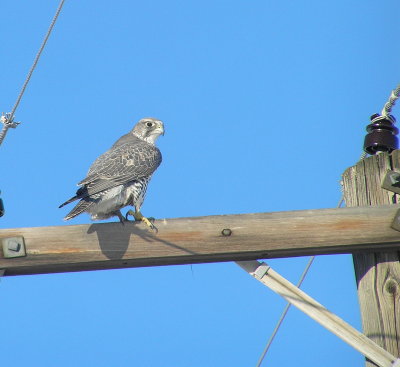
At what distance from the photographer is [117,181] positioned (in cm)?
514

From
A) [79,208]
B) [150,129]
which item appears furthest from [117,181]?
[150,129]

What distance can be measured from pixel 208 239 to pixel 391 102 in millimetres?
1511

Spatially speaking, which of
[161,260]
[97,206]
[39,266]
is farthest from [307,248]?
[97,206]

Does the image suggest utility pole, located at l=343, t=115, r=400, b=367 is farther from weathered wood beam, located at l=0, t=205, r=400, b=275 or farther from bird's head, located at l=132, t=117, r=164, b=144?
bird's head, located at l=132, t=117, r=164, b=144

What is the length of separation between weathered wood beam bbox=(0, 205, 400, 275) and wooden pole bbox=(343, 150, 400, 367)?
0.11m

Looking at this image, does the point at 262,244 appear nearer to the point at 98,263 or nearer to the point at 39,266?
the point at 98,263

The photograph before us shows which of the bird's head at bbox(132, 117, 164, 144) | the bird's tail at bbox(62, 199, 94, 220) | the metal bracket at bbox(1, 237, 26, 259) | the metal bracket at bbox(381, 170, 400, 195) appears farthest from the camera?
the bird's head at bbox(132, 117, 164, 144)

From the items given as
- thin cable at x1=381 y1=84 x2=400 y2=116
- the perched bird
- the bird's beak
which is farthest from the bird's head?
thin cable at x1=381 y1=84 x2=400 y2=116

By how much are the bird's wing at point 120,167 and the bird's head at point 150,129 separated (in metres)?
0.57

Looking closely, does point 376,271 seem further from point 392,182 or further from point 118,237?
point 118,237

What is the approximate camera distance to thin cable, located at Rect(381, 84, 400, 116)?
13.7ft

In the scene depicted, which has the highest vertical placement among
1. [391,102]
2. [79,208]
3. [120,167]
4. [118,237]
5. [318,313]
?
[391,102]

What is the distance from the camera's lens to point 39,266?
3.57 meters

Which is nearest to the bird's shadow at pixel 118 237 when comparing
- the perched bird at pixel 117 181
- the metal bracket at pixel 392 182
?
the perched bird at pixel 117 181
